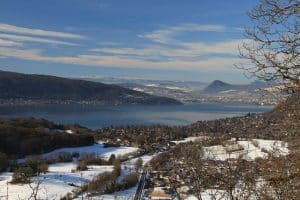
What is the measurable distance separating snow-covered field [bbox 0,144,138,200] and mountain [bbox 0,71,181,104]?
63.2 metres

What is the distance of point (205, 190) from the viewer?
319 cm

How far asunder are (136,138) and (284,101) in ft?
130

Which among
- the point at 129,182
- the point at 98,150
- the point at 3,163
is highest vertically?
the point at 129,182

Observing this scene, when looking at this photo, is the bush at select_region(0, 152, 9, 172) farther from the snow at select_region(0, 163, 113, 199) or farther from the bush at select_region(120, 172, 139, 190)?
the bush at select_region(120, 172, 139, 190)

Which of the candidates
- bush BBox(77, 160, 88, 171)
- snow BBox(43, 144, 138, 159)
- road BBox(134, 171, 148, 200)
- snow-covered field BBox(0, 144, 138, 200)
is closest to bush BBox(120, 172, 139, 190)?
road BBox(134, 171, 148, 200)

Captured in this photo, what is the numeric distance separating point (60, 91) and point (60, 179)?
89784mm

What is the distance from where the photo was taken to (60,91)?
109 metres

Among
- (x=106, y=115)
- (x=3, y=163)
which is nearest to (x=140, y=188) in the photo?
(x=3, y=163)

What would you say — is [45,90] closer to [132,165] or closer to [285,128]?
[132,165]

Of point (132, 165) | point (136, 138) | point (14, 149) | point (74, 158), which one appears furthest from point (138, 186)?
point (136, 138)

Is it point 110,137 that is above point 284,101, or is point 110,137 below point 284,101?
below

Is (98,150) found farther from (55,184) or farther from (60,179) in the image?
Answer: (55,184)

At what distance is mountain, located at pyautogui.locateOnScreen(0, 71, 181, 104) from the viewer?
9919 cm

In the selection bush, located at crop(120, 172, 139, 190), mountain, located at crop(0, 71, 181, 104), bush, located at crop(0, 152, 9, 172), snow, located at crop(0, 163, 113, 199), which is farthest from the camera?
mountain, located at crop(0, 71, 181, 104)
